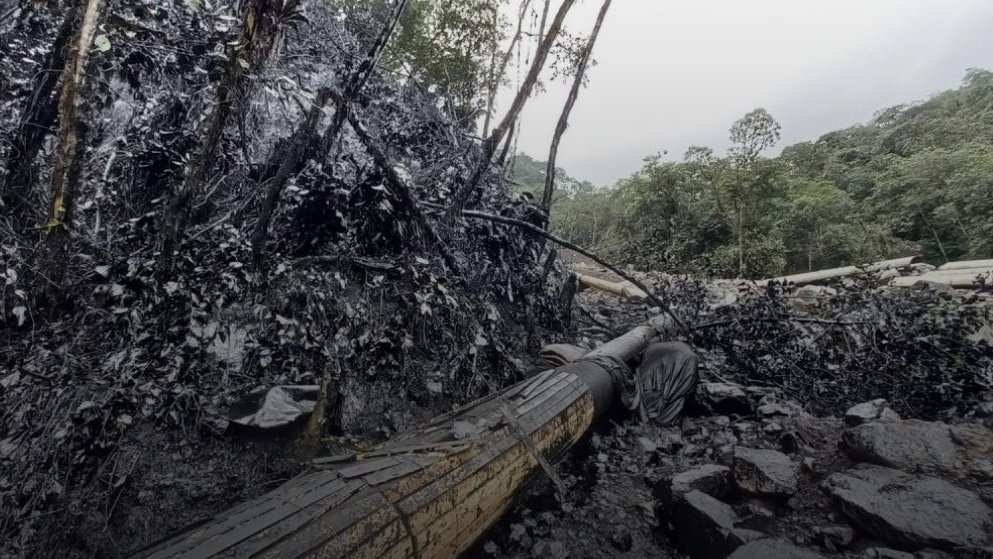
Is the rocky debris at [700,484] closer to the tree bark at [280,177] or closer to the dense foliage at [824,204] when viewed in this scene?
the tree bark at [280,177]

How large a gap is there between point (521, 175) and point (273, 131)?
31654mm

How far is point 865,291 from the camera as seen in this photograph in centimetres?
433

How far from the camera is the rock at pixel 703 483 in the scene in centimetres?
251

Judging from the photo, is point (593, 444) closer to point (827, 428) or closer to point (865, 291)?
point (827, 428)

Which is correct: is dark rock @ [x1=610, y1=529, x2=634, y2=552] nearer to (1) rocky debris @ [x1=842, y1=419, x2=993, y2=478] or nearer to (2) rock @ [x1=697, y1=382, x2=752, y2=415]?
(1) rocky debris @ [x1=842, y1=419, x2=993, y2=478]

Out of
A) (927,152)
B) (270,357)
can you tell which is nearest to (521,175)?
(927,152)

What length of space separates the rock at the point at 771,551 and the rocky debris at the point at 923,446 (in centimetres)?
109

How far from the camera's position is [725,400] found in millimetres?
3938

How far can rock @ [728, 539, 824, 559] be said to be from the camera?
189 cm

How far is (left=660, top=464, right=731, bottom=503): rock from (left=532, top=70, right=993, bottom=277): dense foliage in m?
8.23

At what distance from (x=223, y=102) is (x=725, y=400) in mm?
4752

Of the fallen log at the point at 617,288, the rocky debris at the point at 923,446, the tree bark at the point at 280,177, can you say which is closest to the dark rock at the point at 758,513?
the rocky debris at the point at 923,446

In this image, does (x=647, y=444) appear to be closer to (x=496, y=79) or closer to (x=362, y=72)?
(x=362, y=72)

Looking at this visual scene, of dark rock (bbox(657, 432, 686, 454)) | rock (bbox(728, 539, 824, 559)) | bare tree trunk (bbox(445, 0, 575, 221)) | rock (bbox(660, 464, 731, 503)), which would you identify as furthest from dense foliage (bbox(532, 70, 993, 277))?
rock (bbox(728, 539, 824, 559))
